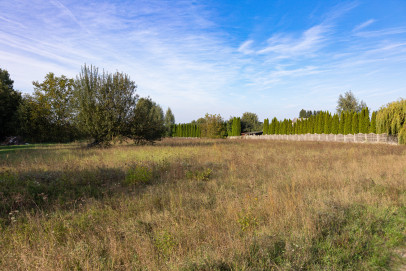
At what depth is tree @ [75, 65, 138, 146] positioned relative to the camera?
17484 mm

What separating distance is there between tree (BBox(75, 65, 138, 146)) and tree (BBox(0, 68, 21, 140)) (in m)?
18.6

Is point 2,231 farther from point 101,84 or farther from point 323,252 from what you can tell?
point 101,84

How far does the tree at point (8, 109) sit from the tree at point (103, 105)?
18645 millimetres

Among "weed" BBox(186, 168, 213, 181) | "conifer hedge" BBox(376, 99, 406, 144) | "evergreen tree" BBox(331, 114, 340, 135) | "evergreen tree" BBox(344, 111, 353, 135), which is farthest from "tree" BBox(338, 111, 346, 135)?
"weed" BBox(186, 168, 213, 181)

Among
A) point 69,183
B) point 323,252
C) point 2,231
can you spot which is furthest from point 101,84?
point 323,252

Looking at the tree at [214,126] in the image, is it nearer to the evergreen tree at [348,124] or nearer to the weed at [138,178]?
the evergreen tree at [348,124]

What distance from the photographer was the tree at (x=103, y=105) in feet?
57.4

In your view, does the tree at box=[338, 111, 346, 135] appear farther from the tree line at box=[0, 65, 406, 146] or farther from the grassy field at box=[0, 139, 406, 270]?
the grassy field at box=[0, 139, 406, 270]

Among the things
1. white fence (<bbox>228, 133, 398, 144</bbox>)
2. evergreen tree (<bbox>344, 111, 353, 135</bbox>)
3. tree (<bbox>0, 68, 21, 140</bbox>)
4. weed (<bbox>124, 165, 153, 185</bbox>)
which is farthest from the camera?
evergreen tree (<bbox>344, 111, 353, 135</bbox>)

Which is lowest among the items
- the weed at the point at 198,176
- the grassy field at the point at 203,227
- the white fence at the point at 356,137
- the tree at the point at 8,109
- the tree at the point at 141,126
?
the grassy field at the point at 203,227

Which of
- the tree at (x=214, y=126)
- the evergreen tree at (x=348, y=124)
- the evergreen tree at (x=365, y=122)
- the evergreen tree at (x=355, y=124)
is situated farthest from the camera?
the tree at (x=214, y=126)

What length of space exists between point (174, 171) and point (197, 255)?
226 inches

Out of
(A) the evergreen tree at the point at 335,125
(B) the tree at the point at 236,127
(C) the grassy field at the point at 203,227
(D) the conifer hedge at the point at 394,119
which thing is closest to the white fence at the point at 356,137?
(A) the evergreen tree at the point at 335,125

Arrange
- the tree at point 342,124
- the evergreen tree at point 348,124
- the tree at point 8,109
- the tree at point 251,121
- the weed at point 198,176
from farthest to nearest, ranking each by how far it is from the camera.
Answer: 1. the tree at point 251,121
2. the tree at point 342,124
3. the evergreen tree at point 348,124
4. the tree at point 8,109
5. the weed at point 198,176
